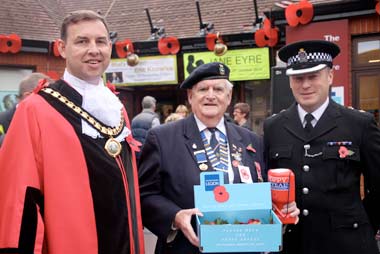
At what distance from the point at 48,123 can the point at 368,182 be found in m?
1.87

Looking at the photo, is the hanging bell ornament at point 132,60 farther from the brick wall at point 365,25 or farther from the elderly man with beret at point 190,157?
the elderly man with beret at point 190,157

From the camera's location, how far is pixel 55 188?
192 centimetres

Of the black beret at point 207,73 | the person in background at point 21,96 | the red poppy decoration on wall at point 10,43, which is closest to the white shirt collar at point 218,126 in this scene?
the black beret at point 207,73

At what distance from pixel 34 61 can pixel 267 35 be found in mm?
4844

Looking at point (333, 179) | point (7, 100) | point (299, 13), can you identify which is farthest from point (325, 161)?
point (7, 100)

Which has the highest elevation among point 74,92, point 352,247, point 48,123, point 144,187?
point 74,92

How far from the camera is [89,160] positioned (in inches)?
81.4

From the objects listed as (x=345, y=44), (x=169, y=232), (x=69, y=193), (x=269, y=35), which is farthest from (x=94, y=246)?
(x=269, y=35)

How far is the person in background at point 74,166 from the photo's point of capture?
1.88m

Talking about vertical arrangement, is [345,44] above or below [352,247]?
above

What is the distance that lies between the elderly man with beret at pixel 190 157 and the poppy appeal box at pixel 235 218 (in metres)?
0.27

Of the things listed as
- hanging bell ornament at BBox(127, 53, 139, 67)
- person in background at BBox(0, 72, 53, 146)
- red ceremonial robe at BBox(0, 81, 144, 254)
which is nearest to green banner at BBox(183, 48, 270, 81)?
hanging bell ornament at BBox(127, 53, 139, 67)

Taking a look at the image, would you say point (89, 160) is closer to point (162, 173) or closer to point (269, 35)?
point (162, 173)

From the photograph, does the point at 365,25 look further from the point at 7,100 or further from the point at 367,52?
the point at 7,100
